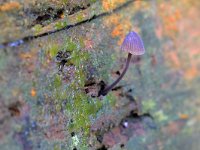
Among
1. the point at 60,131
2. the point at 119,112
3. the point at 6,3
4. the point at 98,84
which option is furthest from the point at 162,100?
the point at 6,3

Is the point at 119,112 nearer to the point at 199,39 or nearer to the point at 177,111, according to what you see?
the point at 177,111

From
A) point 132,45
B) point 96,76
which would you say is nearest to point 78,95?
point 96,76

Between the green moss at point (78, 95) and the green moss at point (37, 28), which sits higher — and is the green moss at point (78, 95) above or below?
below

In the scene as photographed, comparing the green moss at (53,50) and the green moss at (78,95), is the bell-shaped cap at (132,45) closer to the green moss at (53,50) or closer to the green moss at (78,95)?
the green moss at (78,95)

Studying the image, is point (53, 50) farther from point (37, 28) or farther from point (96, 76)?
point (96, 76)

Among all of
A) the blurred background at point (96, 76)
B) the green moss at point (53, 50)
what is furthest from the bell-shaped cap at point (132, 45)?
the green moss at point (53, 50)

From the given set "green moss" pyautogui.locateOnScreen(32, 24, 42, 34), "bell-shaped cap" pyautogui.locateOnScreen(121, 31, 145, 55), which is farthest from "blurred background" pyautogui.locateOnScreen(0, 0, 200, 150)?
"bell-shaped cap" pyautogui.locateOnScreen(121, 31, 145, 55)

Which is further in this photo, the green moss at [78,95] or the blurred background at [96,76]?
the green moss at [78,95]

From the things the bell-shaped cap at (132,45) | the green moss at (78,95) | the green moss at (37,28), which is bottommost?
the green moss at (78,95)
